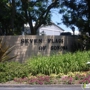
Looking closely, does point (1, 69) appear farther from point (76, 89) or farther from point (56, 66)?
point (76, 89)

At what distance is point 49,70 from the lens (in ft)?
43.8

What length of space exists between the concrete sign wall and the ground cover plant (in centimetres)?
385

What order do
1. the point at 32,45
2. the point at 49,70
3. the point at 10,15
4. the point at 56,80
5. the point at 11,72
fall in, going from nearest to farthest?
the point at 56,80
the point at 11,72
the point at 49,70
the point at 32,45
the point at 10,15

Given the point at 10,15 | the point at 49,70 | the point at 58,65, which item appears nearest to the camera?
the point at 49,70

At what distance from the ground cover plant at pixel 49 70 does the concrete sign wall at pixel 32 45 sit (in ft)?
12.6

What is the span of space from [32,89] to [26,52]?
7.59 m

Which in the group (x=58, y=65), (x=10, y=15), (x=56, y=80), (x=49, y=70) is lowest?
(x=56, y=80)

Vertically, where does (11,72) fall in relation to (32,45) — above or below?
below

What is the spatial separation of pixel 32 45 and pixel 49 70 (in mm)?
5074

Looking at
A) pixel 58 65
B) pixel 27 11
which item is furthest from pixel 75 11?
pixel 58 65

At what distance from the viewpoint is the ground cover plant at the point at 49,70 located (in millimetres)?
11781

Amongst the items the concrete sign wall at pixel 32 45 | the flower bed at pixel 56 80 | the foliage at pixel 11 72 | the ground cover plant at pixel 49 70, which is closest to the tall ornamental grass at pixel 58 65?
the ground cover plant at pixel 49 70

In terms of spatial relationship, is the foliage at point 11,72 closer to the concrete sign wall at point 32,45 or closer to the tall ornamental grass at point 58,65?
the tall ornamental grass at point 58,65

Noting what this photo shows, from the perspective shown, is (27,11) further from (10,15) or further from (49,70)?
(49,70)
